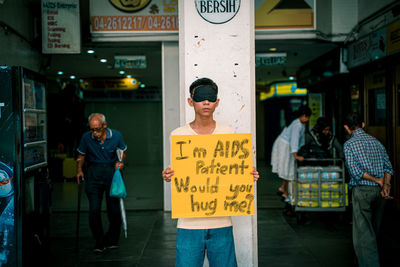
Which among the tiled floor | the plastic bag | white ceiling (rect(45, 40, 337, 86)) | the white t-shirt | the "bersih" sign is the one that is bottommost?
the tiled floor

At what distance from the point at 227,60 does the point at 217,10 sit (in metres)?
0.43

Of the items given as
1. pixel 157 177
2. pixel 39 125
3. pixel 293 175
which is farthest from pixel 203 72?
pixel 157 177

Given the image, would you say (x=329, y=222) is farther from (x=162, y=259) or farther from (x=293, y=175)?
(x=162, y=259)

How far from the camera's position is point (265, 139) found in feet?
62.8

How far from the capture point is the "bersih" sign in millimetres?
3424

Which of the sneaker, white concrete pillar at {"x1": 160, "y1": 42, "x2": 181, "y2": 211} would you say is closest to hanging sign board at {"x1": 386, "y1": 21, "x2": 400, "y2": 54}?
white concrete pillar at {"x1": 160, "y1": 42, "x2": 181, "y2": 211}

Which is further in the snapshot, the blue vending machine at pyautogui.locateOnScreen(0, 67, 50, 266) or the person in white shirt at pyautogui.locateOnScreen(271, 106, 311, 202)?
the person in white shirt at pyautogui.locateOnScreen(271, 106, 311, 202)

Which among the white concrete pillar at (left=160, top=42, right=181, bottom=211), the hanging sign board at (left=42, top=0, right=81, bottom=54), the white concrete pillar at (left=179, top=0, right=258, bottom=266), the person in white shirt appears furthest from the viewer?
the white concrete pillar at (left=160, top=42, right=181, bottom=211)

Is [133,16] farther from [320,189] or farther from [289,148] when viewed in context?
[320,189]

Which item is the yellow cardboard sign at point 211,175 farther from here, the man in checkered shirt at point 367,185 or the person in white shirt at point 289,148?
the person in white shirt at point 289,148

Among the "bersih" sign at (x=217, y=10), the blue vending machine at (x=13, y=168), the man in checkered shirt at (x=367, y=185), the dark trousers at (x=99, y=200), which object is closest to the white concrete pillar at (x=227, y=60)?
the "bersih" sign at (x=217, y=10)

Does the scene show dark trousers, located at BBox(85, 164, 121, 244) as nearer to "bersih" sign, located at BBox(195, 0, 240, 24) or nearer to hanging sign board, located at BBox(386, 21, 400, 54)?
"bersih" sign, located at BBox(195, 0, 240, 24)

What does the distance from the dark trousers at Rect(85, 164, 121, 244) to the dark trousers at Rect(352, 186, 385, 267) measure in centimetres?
314

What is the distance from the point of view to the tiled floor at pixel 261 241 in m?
5.06
